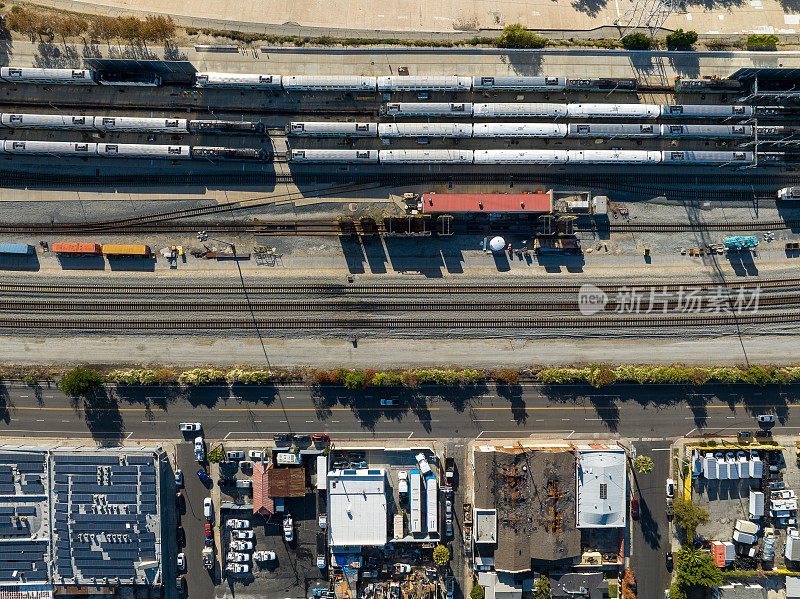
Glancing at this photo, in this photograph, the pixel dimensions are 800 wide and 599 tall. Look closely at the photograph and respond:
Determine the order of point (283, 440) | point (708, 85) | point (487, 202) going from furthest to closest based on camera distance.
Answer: point (708, 85)
point (283, 440)
point (487, 202)

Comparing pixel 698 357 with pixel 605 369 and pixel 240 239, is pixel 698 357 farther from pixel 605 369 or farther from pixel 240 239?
pixel 240 239

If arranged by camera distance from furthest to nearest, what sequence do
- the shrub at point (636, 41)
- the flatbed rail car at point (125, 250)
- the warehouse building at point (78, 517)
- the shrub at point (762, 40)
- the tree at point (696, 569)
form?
1. the shrub at point (762, 40)
2. the shrub at point (636, 41)
3. the flatbed rail car at point (125, 250)
4. the tree at point (696, 569)
5. the warehouse building at point (78, 517)

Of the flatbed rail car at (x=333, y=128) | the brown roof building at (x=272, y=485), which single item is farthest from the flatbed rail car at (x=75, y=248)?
the brown roof building at (x=272, y=485)

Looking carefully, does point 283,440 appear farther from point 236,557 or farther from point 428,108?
point 428,108

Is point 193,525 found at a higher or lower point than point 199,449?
lower

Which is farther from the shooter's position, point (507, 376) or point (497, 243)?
point (507, 376)

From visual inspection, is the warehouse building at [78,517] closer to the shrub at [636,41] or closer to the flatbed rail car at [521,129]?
the flatbed rail car at [521,129]

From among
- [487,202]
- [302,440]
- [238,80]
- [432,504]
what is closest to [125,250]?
[238,80]

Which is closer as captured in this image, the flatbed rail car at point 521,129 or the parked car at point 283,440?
the flatbed rail car at point 521,129
